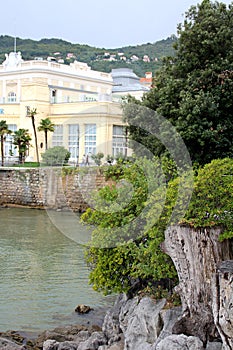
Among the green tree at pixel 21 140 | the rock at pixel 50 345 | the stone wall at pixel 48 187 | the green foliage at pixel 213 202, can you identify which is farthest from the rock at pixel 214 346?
the green tree at pixel 21 140

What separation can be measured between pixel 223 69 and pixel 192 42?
1.45m

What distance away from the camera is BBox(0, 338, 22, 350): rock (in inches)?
396

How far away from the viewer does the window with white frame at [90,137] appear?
41934 mm

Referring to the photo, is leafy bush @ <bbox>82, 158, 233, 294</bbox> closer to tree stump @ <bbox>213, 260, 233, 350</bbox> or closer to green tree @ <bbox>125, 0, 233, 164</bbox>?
tree stump @ <bbox>213, 260, 233, 350</bbox>

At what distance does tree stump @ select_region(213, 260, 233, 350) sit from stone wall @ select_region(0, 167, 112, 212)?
79.2 ft

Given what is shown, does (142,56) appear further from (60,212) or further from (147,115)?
(147,115)

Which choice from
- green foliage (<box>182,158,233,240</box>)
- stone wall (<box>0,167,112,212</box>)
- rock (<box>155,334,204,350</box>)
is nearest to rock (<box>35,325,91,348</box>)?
rock (<box>155,334,204,350</box>)

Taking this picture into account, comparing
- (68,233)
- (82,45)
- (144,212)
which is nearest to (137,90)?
(68,233)

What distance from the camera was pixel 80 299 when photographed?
13914 millimetres

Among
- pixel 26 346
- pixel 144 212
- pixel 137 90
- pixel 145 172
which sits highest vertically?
pixel 137 90

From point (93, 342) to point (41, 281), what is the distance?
5.70 meters

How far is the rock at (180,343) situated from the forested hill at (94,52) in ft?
247

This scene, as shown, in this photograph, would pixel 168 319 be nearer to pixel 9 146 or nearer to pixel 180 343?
pixel 180 343

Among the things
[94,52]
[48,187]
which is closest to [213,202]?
[48,187]
